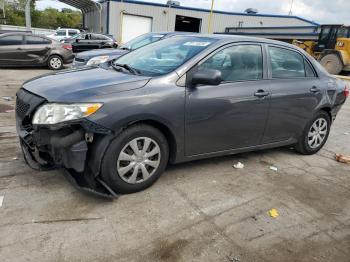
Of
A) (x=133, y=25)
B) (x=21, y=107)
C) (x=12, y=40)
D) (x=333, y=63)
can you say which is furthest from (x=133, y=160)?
(x=133, y=25)

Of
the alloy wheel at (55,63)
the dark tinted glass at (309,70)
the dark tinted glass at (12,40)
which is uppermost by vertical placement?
the dark tinted glass at (309,70)

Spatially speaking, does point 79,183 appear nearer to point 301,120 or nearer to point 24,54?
point 301,120

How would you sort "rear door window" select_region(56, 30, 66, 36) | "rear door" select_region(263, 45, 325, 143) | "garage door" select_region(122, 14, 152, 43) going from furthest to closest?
"garage door" select_region(122, 14, 152, 43) < "rear door window" select_region(56, 30, 66, 36) < "rear door" select_region(263, 45, 325, 143)

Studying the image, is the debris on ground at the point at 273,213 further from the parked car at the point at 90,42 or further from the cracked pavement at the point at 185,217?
the parked car at the point at 90,42

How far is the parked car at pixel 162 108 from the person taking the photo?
322 cm

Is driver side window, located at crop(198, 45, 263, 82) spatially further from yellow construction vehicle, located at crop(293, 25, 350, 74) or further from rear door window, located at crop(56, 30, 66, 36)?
rear door window, located at crop(56, 30, 66, 36)

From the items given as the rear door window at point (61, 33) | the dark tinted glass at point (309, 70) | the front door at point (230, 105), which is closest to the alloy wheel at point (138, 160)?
the front door at point (230, 105)

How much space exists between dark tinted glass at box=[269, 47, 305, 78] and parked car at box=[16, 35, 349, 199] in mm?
15

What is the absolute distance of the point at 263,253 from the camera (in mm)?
2863

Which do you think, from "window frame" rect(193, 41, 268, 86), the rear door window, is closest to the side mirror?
"window frame" rect(193, 41, 268, 86)

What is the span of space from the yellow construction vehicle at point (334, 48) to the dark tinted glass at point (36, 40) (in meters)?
15.3

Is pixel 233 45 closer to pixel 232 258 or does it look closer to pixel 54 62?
pixel 232 258

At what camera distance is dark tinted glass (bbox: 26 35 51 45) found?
1313cm

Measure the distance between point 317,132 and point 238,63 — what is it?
199cm
